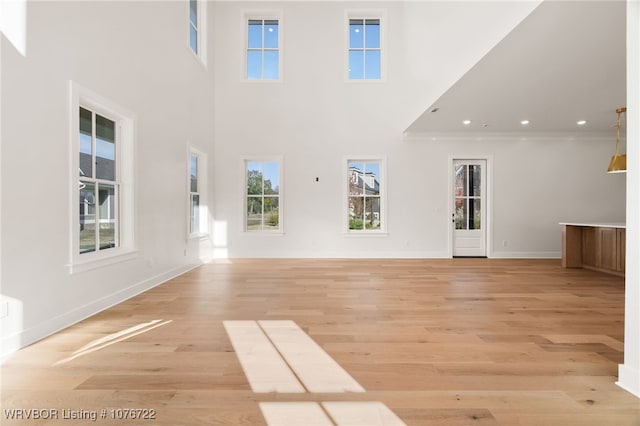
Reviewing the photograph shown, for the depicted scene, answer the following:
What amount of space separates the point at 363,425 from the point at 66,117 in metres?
3.26

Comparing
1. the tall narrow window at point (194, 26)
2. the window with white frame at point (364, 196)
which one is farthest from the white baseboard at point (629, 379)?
the tall narrow window at point (194, 26)

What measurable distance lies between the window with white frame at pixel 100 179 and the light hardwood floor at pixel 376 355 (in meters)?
0.70

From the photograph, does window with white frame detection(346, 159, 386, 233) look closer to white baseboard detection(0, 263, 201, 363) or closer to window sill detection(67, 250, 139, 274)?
white baseboard detection(0, 263, 201, 363)

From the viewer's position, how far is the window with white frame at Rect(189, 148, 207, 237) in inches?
230

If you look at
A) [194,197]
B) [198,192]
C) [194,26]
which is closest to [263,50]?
[194,26]

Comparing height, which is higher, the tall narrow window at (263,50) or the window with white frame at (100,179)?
the tall narrow window at (263,50)

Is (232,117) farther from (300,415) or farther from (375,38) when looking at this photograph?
(300,415)

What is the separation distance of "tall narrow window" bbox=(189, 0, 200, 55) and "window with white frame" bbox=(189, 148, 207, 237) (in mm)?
1976

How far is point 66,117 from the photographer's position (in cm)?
271

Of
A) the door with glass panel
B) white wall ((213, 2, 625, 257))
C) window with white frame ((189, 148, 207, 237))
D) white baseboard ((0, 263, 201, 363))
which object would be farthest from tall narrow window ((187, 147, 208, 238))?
Answer: the door with glass panel

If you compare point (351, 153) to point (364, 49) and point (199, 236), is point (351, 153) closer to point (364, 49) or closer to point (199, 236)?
point (364, 49)

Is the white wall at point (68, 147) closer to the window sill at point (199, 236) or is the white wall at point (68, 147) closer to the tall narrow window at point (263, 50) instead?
the window sill at point (199, 236)

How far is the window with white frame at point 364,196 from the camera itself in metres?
6.75

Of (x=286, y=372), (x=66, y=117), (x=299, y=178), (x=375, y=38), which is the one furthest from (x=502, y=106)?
(x=66, y=117)
